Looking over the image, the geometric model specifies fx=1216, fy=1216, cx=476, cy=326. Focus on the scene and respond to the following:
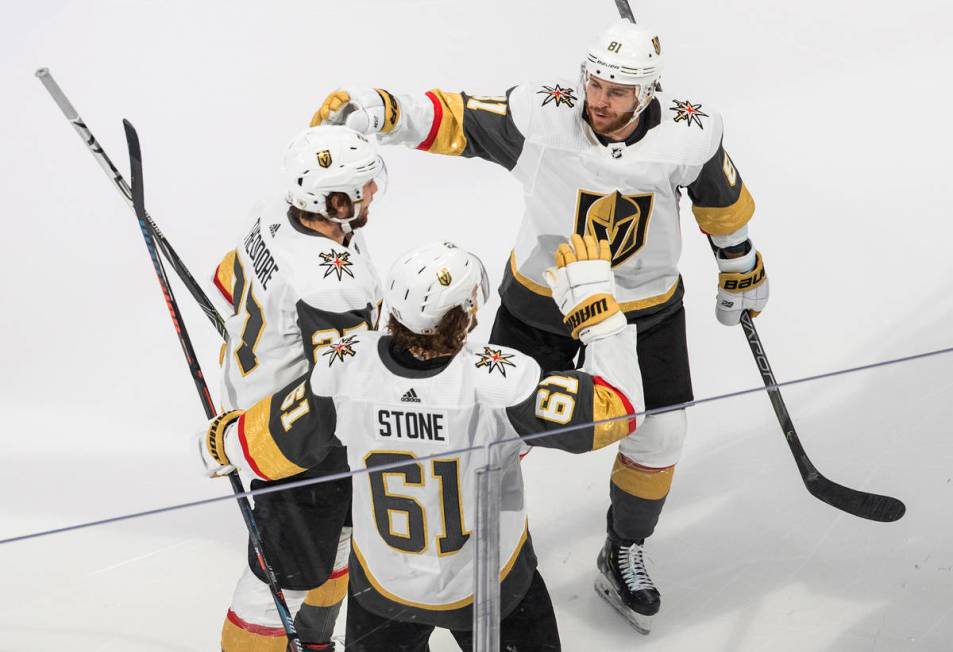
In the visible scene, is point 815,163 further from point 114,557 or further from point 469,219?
point 114,557

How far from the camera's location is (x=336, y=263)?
2105mm

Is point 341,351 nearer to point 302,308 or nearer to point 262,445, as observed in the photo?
point 262,445

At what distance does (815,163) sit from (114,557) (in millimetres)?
3092

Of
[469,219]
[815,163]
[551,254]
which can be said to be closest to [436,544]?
[551,254]

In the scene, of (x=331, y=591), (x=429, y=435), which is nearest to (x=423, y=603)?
(x=331, y=591)

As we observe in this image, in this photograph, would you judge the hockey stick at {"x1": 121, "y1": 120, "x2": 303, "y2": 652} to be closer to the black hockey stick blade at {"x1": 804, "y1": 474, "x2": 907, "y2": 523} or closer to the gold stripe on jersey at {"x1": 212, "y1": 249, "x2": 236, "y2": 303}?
the gold stripe on jersey at {"x1": 212, "y1": 249, "x2": 236, "y2": 303}

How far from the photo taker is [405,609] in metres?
1.84

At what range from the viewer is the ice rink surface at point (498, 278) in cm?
181

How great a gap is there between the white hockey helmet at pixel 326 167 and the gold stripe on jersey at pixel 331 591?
0.66m

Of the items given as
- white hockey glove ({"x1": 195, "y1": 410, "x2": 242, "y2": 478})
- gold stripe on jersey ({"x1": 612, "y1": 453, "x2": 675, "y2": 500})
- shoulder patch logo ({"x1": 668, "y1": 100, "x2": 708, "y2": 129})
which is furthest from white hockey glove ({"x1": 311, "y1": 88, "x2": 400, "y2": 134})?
gold stripe on jersey ({"x1": 612, "y1": 453, "x2": 675, "y2": 500})

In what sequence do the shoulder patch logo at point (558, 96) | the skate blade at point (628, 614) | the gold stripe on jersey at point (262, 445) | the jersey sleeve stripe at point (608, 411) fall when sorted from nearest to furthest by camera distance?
the jersey sleeve stripe at point (608, 411)
the gold stripe on jersey at point (262, 445)
the skate blade at point (628, 614)
the shoulder patch logo at point (558, 96)

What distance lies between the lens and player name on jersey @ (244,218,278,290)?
216 centimetres

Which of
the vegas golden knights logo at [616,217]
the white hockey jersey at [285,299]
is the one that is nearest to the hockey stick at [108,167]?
the white hockey jersey at [285,299]

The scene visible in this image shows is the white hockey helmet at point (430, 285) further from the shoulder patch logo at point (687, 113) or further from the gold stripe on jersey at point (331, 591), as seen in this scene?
the shoulder patch logo at point (687, 113)
